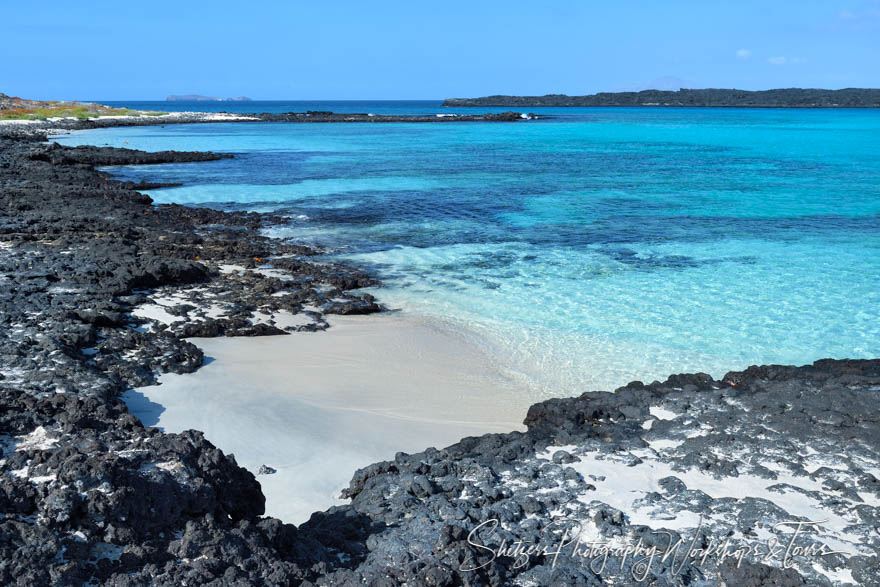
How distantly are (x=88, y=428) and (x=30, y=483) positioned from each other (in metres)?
1.33

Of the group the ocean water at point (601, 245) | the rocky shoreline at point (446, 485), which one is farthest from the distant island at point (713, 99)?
the rocky shoreline at point (446, 485)

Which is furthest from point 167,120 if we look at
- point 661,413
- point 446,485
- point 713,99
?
point 713,99

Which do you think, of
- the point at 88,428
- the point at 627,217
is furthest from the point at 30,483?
the point at 627,217

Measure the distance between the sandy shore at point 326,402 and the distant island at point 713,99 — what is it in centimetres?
13644

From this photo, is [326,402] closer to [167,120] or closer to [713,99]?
[167,120]

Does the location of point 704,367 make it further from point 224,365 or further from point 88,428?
point 88,428

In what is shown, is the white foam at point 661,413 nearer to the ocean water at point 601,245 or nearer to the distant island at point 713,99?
the ocean water at point 601,245

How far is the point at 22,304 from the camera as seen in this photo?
880 centimetres

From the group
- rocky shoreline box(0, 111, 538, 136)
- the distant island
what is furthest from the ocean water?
the distant island

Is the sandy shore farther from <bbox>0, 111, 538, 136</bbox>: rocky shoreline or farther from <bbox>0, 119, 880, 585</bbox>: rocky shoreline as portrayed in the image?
<bbox>0, 111, 538, 136</bbox>: rocky shoreline

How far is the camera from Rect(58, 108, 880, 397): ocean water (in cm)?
944

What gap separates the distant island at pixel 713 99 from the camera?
12512 cm

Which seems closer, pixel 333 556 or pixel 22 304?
pixel 333 556

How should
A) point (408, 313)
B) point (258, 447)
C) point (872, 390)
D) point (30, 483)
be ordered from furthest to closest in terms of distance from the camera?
1. point (408, 313)
2. point (872, 390)
3. point (258, 447)
4. point (30, 483)
